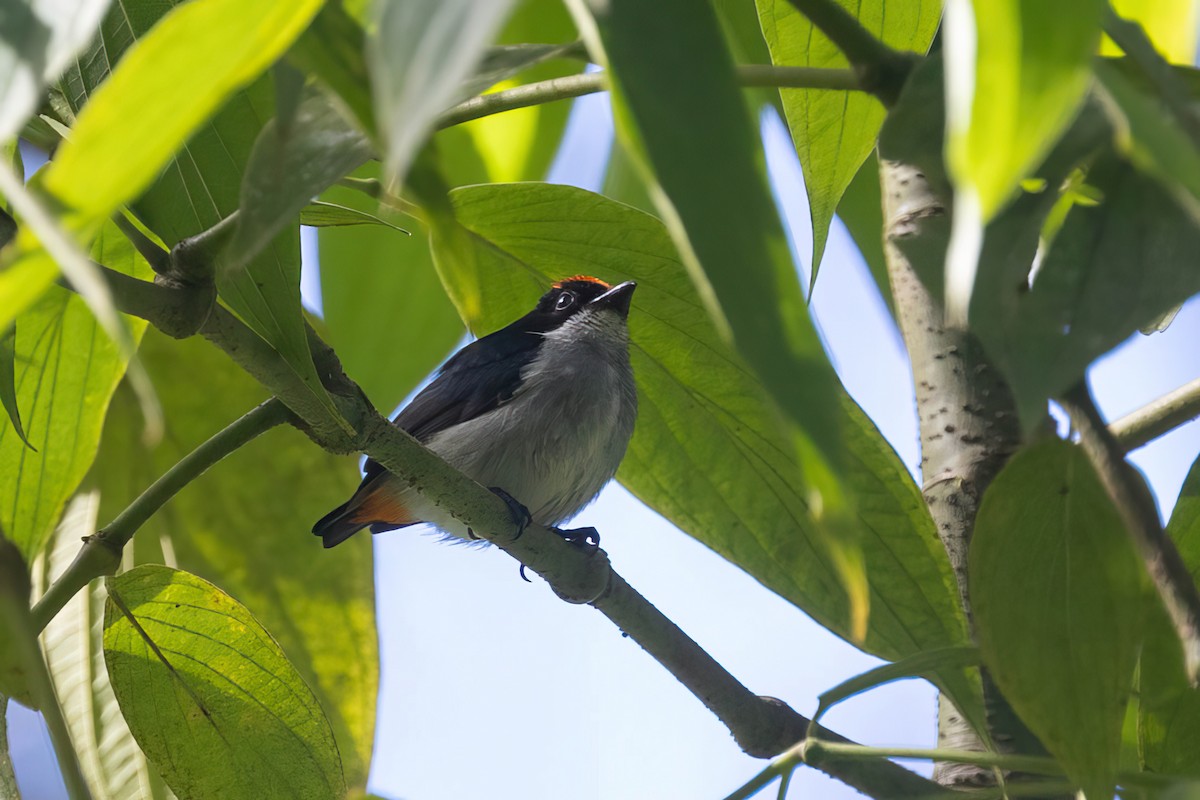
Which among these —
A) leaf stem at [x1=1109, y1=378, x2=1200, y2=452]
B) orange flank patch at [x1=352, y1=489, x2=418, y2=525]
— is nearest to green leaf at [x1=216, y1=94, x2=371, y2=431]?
leaf stem at [x1=1109, y1=378, x2=1200, y2=452]

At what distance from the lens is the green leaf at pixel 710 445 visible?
1.10 m

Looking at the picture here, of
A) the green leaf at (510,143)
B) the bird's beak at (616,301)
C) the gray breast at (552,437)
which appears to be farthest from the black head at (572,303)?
the green leaf at (510,143)

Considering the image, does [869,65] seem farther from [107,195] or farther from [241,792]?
[241,792]

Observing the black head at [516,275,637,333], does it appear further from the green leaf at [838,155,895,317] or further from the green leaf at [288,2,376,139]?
the green leaf at [288,2,376,139]

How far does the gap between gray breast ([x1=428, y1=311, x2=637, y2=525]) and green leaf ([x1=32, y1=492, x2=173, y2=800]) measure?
2.56 ft

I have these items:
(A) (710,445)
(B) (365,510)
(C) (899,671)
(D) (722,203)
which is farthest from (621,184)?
(D) (722,203)

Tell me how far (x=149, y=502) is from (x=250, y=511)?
2.21 ft

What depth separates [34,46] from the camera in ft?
1.52

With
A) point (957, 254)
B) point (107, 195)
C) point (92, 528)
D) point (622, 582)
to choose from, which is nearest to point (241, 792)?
point (622, 582)

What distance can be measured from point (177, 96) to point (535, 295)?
0.95 metres

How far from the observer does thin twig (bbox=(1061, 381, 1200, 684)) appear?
0.68m

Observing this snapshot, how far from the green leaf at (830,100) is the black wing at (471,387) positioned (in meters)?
1.42

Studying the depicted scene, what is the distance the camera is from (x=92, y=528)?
63.7 inches

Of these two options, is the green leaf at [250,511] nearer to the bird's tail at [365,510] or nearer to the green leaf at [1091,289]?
the bird's tail at [365,510]
